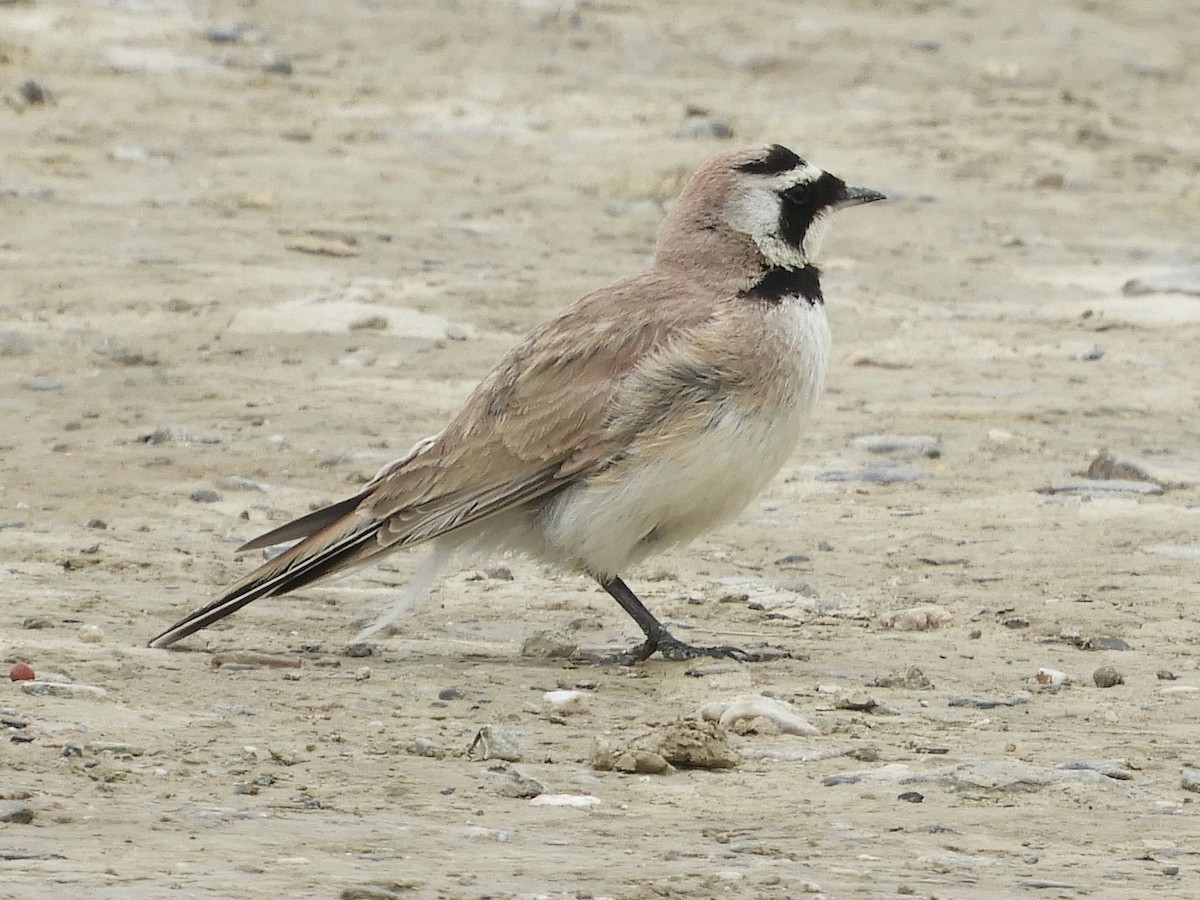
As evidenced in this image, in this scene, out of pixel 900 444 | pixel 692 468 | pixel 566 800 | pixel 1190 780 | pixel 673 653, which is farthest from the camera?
pixel 900 444

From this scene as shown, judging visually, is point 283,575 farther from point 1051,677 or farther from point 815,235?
point 1051,677

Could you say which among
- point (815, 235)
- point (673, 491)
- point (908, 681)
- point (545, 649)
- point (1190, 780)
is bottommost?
point (545, 649)

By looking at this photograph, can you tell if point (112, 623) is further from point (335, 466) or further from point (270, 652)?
point (335, 466)

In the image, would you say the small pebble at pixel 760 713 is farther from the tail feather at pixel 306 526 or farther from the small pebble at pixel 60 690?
the small pebble at pixel 60 690

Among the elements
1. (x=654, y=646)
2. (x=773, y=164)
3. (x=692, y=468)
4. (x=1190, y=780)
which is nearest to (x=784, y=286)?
(x=773, y=164)

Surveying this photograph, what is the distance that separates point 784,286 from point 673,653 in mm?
977

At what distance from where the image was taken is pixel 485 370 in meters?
8.68

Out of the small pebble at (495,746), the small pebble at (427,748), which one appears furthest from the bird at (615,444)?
the small pebble at (495,746)

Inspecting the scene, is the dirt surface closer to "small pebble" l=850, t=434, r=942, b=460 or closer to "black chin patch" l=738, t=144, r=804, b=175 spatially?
"small pebble" l=850, t=434, r=942, b=460

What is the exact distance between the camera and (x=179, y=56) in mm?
13547

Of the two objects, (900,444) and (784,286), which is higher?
(784,286)

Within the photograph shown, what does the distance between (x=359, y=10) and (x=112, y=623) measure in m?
9.73

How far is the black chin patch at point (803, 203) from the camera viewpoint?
6.19 metres

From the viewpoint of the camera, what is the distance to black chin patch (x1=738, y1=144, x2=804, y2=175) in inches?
245
